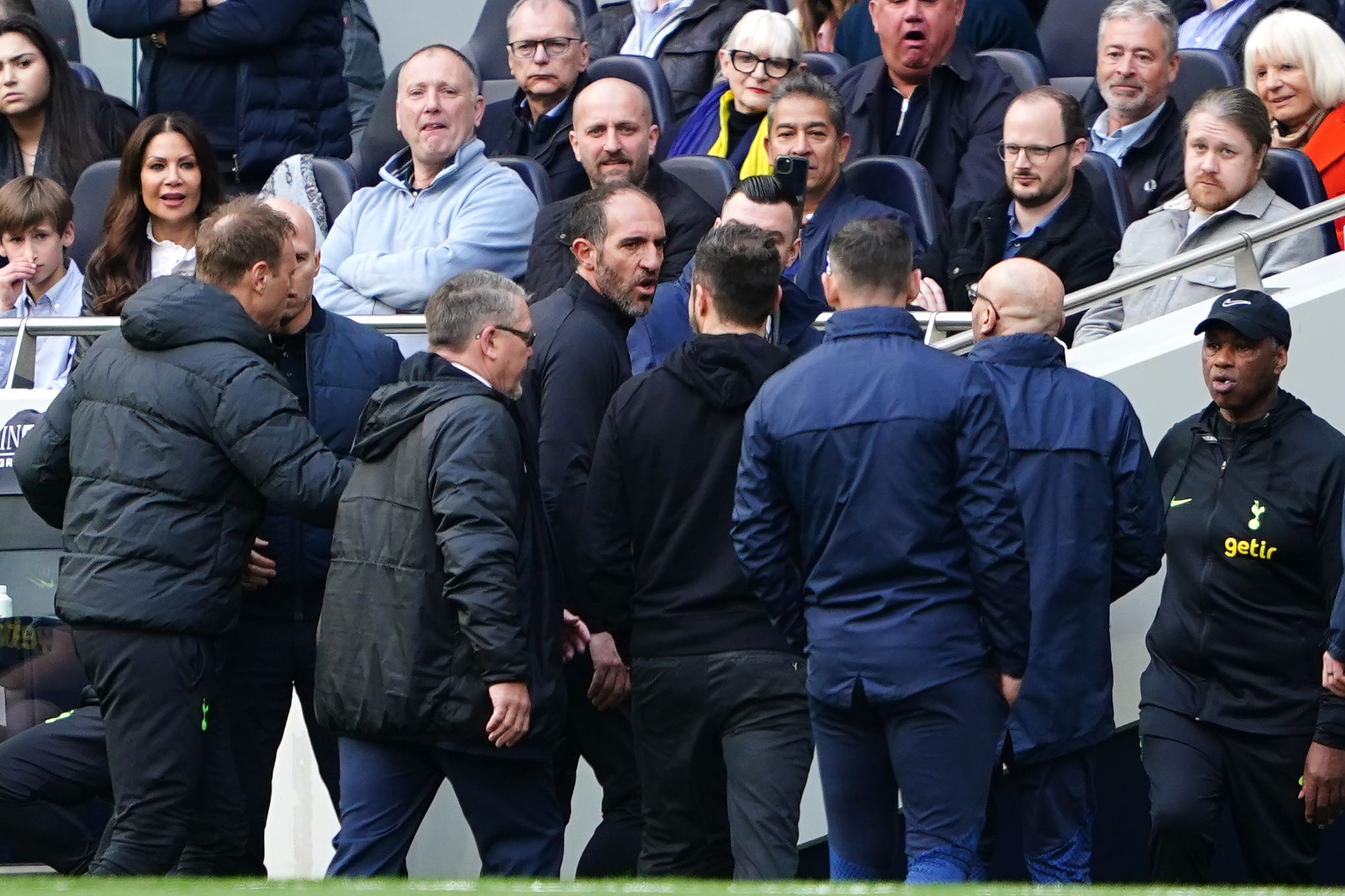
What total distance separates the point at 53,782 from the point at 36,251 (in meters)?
2.23

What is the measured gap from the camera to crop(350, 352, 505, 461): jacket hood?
16.7 ft

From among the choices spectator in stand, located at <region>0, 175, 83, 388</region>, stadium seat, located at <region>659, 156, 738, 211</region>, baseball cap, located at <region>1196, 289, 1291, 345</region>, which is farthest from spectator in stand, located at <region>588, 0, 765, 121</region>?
baseball cap, located at <region>1196, 289, 1291, 345</region>

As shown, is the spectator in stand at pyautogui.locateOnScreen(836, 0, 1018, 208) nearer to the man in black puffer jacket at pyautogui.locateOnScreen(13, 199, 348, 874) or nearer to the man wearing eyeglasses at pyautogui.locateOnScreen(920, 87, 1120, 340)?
the man wearing eyeglasses at pyautogui.locateOnScreen(920, 87, 1120, 340)

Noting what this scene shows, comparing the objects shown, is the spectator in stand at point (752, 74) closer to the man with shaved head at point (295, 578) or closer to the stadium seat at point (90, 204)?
the stadium seat at point (90, 204)

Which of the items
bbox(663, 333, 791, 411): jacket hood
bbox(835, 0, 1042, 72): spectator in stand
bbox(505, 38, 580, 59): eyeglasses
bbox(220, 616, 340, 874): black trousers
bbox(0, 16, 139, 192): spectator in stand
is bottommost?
bbox(220, 616, 340, 874): black trousers

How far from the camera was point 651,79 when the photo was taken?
338 inches

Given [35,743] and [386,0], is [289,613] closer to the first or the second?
[35,743]

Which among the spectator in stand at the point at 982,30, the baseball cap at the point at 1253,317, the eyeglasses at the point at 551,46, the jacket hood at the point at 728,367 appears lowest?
the jacket hood at the point at 728,367

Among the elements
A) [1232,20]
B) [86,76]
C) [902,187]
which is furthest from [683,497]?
[86,76]

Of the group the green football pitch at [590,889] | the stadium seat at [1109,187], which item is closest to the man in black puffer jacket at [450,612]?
the green football pitch at [590,889]

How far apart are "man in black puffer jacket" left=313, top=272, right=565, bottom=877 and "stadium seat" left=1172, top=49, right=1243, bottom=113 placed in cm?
388

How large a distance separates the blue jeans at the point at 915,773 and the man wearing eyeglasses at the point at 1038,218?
2385 mm

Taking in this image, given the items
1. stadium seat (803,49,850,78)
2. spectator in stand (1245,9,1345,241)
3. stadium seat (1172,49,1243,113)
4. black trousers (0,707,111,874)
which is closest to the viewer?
black trousers (0,707,111,874)

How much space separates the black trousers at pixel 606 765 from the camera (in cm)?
560
